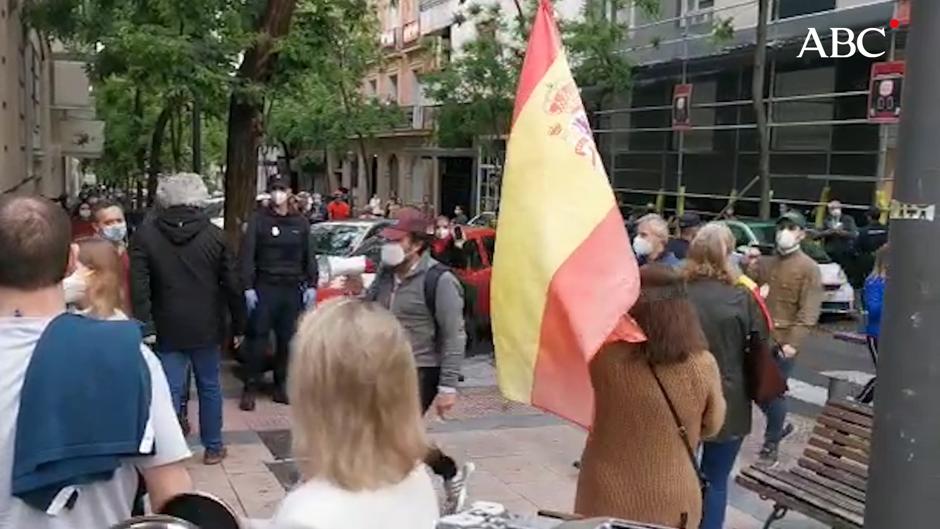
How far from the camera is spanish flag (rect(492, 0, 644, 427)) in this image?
363 cm

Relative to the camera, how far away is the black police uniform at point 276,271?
28.4 ft

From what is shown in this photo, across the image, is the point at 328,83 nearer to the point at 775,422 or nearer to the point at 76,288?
the point at 775,422

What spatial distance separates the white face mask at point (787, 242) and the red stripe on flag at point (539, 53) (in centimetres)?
436

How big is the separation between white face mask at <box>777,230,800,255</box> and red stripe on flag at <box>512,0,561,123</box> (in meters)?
4.36

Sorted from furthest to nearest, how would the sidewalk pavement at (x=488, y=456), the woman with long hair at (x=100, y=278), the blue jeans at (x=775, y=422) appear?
the blue jeans at (x=775, y=422) < the sidewalk pavement at (x=488, y=456) < the woman with long hair at (x=100, y=278)

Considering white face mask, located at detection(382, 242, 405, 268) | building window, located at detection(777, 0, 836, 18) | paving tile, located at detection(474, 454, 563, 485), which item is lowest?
paving tile, located at detection(474, 454, 563, 485)

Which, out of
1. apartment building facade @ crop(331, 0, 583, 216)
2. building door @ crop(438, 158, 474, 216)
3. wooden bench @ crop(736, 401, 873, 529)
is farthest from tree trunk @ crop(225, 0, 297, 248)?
building door @ crop(438, 158, 474, 216)

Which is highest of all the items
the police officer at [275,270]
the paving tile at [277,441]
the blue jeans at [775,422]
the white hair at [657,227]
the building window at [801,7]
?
the building window at [801,7]

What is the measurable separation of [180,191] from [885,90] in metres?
15.9

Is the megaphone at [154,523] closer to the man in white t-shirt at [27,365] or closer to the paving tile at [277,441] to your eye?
the man in white t-shirt at [27,365]

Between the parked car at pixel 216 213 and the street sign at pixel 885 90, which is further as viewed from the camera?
the street sign at pixel 885 90

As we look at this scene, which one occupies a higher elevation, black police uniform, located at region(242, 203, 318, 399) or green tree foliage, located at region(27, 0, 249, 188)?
green tree foliage, located at region(27, 0, 249, 188)

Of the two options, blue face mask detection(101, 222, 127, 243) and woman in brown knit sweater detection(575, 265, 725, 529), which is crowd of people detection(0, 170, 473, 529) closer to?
woman in brown knit sweater detection(575, 265, 725, 529)

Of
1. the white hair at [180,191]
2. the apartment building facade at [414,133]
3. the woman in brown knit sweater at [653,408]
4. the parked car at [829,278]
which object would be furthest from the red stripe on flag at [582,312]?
the apartment building facade at [414,133]
